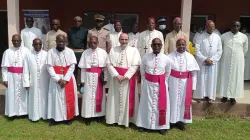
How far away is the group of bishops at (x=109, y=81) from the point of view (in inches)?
210

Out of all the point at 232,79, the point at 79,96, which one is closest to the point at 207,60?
the point at 232,79

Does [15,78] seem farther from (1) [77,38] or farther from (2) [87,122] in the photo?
(2) [87,122]

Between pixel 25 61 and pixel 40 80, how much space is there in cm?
46

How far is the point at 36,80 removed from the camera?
5648mm

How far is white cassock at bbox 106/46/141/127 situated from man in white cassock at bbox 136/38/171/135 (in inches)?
7.2

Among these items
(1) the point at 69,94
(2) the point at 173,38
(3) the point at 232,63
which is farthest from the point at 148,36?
(1) the point at 69,94

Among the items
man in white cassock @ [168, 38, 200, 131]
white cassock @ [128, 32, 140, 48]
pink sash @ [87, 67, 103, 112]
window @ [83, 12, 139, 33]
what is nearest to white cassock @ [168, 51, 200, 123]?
man in white cassock @ [168, 38, 200, 131]

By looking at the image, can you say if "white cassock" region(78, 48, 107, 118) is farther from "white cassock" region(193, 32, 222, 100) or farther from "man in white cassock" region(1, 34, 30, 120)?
"white cassock" region(193, 32, 222, 100)

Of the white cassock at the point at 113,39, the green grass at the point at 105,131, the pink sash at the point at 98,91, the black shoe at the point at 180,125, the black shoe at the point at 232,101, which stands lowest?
the green grass at the point at 105,131

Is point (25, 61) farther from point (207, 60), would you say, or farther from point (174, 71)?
point (207, 60)

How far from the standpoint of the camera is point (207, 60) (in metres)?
6.03

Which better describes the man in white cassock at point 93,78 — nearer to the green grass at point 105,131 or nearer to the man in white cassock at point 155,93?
the green grass at point 105,131

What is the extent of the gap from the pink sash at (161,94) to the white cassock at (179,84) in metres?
0.24

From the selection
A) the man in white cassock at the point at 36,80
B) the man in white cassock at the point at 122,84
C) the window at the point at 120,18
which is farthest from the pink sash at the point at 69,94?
the window at the point at 120,18
